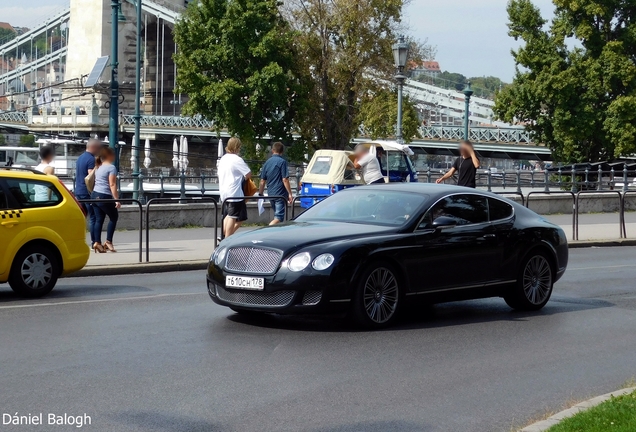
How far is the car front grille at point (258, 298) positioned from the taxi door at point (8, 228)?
295 cm

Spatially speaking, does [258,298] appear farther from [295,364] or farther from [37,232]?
[37,232]

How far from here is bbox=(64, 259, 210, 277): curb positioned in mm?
15334

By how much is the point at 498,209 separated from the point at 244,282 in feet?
10.7

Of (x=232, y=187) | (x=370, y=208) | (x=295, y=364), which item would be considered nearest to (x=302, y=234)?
(x=370, y=208)

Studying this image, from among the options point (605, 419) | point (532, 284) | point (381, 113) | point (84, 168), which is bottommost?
point (605, 419)

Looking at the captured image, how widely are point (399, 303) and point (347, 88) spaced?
32450mm

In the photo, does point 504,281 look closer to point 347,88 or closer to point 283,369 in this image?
point 283,369

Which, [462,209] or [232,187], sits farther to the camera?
[232,187]

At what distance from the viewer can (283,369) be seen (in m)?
8.28

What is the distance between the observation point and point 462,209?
1154 cm

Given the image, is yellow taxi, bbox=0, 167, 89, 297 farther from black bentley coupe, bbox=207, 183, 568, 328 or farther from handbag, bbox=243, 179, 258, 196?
handbag, bbox=243, 179, 258, 196

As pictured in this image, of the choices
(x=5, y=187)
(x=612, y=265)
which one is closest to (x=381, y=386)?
(x=5, y=187)

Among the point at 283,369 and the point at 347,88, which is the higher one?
the point at 347,88

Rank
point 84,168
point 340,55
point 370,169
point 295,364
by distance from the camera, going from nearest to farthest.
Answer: point 295,364 < point 84,168 < point 370,169 < point 340,55
